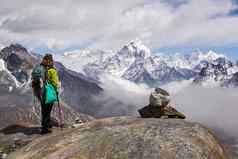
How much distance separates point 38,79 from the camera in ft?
91.9

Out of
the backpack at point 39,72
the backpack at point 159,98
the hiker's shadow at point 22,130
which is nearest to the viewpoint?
the backpack at point 39,72

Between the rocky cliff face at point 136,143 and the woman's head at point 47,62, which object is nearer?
the rocky cliff face at point 136,143

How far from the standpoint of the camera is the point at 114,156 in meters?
19.4

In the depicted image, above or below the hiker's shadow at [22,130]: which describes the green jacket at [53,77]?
above

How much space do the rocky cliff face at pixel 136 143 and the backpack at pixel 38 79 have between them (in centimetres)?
496

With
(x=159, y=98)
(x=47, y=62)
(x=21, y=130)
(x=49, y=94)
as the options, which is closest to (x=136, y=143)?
(x=49, y=94)

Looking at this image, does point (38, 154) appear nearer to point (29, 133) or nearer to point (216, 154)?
point (216, 154)

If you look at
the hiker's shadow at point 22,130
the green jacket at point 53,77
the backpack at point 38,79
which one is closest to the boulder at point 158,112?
the hiker's shadow at point 22,130

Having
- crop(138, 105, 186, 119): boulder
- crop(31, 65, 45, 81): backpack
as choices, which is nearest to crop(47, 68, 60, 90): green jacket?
crop(31, 65, 45, 81): backpack

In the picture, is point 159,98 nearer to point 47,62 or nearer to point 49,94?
point 49,94

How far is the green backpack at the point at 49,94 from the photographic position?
27.7 m

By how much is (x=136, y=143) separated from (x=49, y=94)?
30.6 feet

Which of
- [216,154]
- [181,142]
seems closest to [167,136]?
[181,142]

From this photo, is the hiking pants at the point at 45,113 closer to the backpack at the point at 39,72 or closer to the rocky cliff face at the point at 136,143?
the backpack at the point at 39,72
